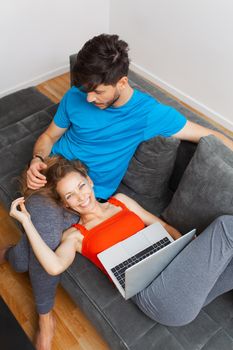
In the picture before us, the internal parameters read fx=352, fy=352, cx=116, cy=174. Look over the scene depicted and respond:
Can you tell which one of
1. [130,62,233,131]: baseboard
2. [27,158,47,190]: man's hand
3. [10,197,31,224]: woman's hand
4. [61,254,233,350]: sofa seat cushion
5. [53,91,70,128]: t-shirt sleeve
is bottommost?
[130,62,233,131]: baseboard

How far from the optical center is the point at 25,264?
1653 mm

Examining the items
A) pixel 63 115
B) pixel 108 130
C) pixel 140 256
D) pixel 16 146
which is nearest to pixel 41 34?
pixel 16 146

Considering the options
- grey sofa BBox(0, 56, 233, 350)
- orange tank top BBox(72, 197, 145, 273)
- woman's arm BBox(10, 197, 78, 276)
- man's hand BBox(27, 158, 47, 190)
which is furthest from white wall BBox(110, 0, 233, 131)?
woman's arm BBox(10, 197, 78, 276)

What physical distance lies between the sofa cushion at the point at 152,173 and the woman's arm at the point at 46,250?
51 cm

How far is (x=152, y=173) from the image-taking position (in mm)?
1785

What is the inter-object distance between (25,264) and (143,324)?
0.61 m

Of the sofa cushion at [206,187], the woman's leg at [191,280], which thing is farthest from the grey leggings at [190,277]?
the sofa cushion at [206,187]

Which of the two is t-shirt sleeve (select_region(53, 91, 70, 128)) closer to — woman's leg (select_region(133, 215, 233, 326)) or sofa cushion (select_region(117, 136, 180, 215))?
sofa cushion (select_region(117, 136, 180, 215))

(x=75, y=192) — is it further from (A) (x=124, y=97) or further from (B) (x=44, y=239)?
(A) (x=124, y=97)

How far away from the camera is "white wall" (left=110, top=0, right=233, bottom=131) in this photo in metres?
2.53

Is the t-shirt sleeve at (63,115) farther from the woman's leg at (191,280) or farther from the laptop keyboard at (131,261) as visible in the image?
the woman's leg at (191,280)

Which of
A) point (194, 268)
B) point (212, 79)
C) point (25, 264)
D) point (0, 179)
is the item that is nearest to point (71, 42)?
point (212, 79)

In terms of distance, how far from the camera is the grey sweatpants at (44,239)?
1508 mm

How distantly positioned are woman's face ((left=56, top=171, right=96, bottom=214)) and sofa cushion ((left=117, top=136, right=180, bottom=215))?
357 millimetres
